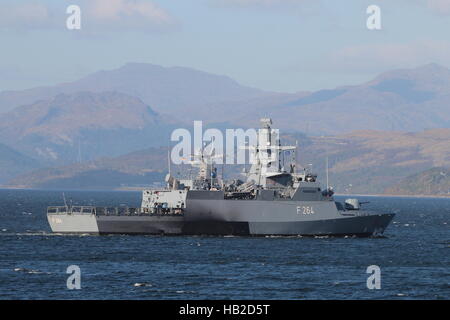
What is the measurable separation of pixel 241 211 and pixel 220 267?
17431mm

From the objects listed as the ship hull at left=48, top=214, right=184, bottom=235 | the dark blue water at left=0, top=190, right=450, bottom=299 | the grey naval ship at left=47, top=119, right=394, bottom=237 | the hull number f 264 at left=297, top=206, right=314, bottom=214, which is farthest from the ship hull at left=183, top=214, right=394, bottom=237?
the ship hull at left=48, top=214, right=184, bottom=235

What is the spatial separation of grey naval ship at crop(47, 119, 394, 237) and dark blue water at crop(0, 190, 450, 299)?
1.18 metres

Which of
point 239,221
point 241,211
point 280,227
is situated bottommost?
point 280,227

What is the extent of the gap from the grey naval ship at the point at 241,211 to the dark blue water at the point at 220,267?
118 cm

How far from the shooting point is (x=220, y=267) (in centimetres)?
6044

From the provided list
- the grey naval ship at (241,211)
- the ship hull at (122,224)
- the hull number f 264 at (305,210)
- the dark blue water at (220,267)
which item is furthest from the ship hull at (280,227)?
the ship hull at (122,224)

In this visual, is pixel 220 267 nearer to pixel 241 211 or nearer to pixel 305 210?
pixel 241 211

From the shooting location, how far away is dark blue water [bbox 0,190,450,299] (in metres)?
50.5

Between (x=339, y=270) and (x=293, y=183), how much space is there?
64.9ft

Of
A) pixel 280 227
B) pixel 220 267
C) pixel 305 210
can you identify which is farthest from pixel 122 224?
pixel 220 267

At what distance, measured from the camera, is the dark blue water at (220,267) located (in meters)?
50.5

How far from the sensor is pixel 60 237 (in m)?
79.4
